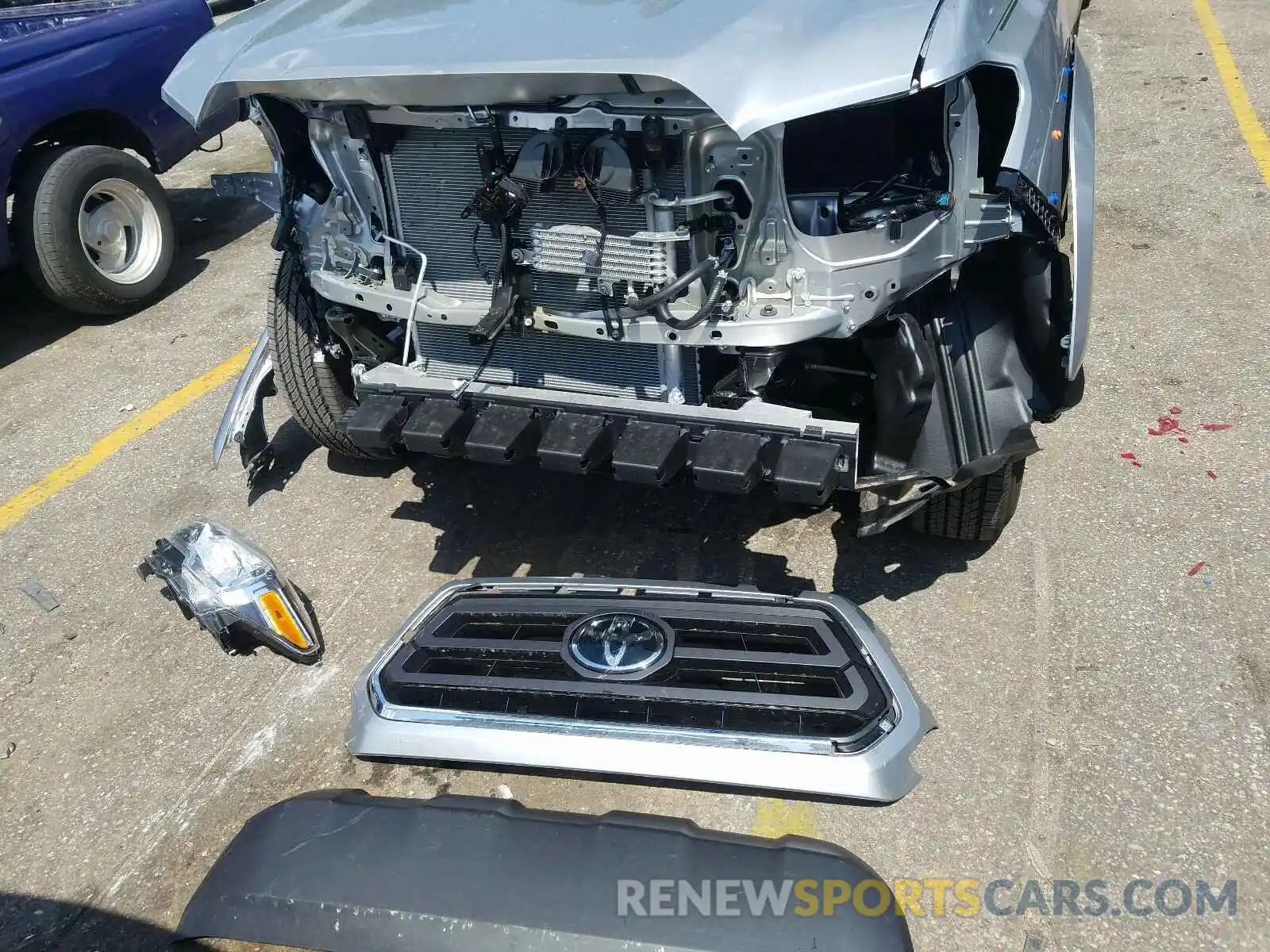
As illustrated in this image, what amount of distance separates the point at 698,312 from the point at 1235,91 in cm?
616

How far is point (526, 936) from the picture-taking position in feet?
5.74

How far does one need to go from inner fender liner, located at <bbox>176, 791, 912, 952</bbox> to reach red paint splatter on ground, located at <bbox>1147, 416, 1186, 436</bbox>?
7.95ft

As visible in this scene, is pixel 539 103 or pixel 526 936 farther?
pixel 539 103

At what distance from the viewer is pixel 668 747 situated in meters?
2.33

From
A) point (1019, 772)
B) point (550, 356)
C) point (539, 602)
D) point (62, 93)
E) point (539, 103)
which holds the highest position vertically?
point (539, 103)

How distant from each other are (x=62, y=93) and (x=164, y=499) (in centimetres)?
271

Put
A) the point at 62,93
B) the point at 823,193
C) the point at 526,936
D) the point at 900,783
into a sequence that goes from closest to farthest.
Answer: the point at 526,936
the point at 900,783
the point at 823,193
the point at 62,93

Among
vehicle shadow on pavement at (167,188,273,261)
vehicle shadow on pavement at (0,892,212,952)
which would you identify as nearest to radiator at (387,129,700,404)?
vehicle shadow on pavement at (0,892,212,952)

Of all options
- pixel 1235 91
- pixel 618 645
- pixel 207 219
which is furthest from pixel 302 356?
pixel 1235 91

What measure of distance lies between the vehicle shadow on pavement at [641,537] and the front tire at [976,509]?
14 centimetres

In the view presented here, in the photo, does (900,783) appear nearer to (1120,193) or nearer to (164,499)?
(164,499)

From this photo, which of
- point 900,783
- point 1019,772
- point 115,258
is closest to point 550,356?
point 900,783

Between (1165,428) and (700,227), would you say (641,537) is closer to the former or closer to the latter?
(700,227)

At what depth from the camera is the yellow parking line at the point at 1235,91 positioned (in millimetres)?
5711
